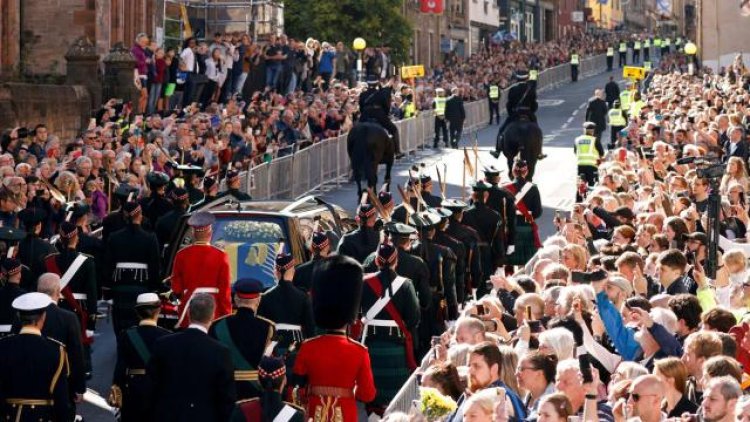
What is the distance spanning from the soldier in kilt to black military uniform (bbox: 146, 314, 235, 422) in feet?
35.2

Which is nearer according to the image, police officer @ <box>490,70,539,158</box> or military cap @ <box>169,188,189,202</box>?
military cap @ <box>169,188,189,202</box>

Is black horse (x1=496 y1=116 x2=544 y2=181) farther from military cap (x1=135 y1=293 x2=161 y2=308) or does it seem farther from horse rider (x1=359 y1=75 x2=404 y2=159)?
military cap (x1=135 y1=293 x2=161 y2=308)

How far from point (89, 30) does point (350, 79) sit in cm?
1510

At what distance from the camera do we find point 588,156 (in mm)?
30797

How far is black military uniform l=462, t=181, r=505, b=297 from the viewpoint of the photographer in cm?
2020

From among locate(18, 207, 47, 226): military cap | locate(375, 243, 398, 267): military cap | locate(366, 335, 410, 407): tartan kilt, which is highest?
locate(18, 207, 47, 226): military cap

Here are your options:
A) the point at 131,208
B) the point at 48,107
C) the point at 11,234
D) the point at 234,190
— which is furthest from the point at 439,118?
the point at 11,234

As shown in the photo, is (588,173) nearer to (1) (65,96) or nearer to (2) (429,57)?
(1) (65,96)

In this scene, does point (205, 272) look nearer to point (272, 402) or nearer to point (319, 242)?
point (319, 242)

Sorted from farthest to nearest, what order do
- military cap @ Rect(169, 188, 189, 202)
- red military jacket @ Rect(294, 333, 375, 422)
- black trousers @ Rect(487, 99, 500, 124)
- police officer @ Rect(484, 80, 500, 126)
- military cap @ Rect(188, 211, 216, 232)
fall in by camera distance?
1. black trousers @ Rect(487, 99, 500, 124)
2. police officer @ Rect(484, 80, 500, 126)
3. military cap @ Rect(169, 188, 189, 202)
4. military cap @ Rect(188, 211, 216, 232)
5. red military jacket @ Rect(294, 333, 375, 422)

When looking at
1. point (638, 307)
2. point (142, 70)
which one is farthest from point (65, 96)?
point (638, 307)

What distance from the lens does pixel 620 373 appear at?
10.2m

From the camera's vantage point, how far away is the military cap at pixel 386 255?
14.6 meters

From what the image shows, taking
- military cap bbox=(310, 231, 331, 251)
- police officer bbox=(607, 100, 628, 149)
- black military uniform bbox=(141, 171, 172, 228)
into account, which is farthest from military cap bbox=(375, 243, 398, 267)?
police officer bbox=(607, 100, 628, 149)
